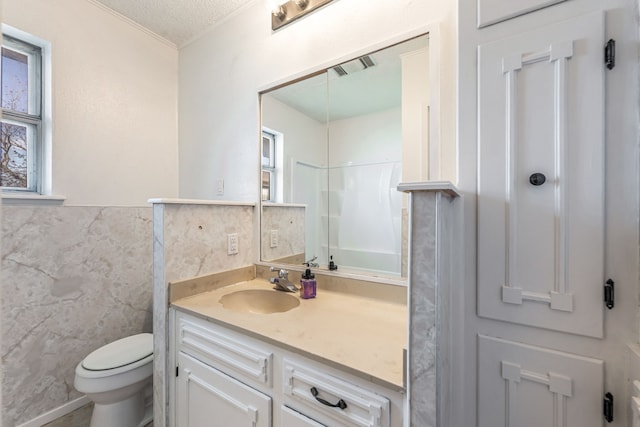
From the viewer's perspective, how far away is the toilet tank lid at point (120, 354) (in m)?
1.45

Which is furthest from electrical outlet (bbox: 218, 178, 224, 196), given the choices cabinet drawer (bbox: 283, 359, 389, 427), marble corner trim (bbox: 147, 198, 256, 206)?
cabinet drawer (bbox: 283, 359, 389, 427)

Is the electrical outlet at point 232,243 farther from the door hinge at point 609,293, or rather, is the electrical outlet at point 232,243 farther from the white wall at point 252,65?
the door hinge at point 609,293

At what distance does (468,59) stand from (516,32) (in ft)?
0.45

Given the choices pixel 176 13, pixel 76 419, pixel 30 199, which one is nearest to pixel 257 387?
pixel 76 419

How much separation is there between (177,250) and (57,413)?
1240mm

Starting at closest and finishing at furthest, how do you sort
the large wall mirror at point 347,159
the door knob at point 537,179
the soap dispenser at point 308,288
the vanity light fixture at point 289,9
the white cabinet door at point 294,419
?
the door knob at point 537,179 → the white cabinet door at point 294,419 → the large wall mirror at point 347,159 → the soap dispenser at point 308,288 → the vanity light fixture at point 289,9

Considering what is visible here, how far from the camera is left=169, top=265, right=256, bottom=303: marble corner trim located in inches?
55.8

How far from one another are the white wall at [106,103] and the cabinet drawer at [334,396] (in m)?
1.65

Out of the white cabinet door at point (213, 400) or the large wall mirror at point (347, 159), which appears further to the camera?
the large wall mirror at point (347, 159)

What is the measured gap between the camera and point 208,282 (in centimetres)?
156

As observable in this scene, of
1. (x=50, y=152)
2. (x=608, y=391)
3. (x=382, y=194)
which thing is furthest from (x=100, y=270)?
(x=608, y=391)

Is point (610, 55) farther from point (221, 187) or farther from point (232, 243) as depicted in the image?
point (221, 187)

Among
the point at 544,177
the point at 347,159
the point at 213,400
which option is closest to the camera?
the point at 544,177

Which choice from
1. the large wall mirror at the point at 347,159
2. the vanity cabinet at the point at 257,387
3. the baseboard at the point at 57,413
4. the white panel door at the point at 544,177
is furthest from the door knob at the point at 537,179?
the baseboard at the point at 57,413
